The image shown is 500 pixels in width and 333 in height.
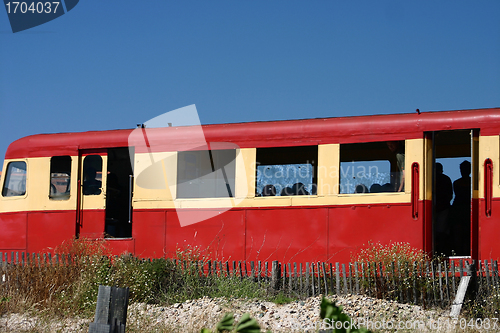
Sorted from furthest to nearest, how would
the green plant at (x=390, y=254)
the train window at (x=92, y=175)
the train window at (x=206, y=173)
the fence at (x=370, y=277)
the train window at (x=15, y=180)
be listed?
1. the train window at (x=15, y=180)
2. the train window at (x=92, y=175)
3. the train window at (x=206, y=173)
4. the green plant at (x=390, y=254)
5. the fence at (x=370, y=277)

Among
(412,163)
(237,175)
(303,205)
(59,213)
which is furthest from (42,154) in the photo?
(412,163)

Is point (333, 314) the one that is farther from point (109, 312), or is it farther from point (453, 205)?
point (453, 205)

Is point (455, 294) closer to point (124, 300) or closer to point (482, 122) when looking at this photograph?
point (482, 122)

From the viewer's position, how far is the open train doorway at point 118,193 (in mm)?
11023

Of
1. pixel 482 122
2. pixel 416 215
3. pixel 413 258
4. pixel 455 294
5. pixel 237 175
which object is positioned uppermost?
pixel 482 122

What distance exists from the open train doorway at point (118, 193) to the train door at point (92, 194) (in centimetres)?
16

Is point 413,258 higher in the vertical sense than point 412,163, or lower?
lower

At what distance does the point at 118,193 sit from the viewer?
11.3 m

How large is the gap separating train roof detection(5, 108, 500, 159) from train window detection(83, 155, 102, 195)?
268 millimetres

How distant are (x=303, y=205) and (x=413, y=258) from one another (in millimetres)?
2102

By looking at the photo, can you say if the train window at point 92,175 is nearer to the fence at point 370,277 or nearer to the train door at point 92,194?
the train door at point 92,194

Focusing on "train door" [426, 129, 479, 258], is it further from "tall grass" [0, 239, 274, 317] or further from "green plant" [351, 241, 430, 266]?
"tall grass" [0, 239, 274, 317]

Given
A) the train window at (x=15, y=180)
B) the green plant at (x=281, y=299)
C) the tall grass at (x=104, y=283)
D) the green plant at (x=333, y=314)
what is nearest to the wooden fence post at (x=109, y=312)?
the green plant at (x=333, y=314)

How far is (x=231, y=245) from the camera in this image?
10.1m
